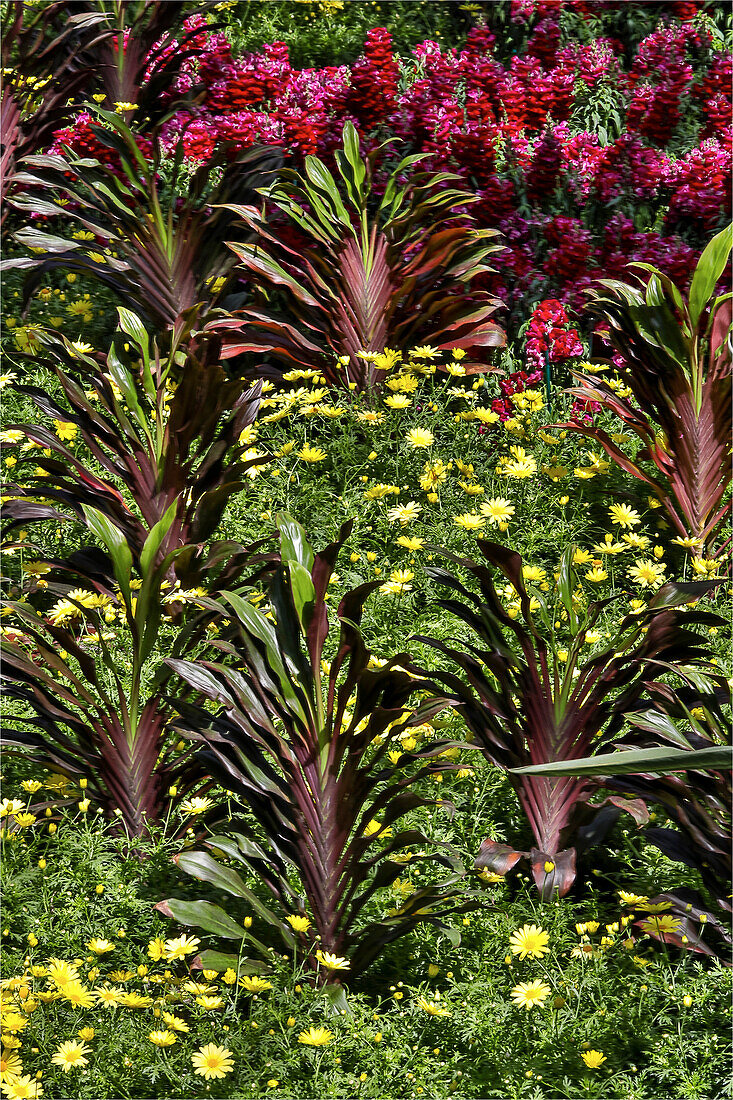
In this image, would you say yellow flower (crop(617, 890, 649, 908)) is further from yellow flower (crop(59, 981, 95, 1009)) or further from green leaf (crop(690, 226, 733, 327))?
green leaf (crop(690, 226, 733, 327))

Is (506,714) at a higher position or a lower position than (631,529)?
lower

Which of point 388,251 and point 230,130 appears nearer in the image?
point 388,251

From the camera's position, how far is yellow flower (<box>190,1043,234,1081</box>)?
1.77 metres

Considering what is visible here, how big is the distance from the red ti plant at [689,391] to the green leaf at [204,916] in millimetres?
1809

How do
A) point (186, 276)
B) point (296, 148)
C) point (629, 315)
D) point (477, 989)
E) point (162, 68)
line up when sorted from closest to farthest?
point (477, 989), point (629, 315), point (186, 276), point (296, 148), point (162, 68)

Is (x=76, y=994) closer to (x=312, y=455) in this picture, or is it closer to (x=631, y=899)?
(x=631, y=899)

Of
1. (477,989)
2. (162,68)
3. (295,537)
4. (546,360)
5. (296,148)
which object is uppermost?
(162,68)

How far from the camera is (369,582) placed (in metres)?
2.24

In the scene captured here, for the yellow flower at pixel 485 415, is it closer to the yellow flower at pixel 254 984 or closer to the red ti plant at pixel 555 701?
the red ti plant at pixel 555 701

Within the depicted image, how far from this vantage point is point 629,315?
10.9 feet

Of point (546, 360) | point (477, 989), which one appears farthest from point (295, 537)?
point (546, 360)

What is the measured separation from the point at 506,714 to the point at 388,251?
2109 mm

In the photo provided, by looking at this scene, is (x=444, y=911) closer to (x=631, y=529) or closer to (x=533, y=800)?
(x=533, y=800)

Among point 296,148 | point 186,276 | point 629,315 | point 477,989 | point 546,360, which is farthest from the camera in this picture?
point 296,148
